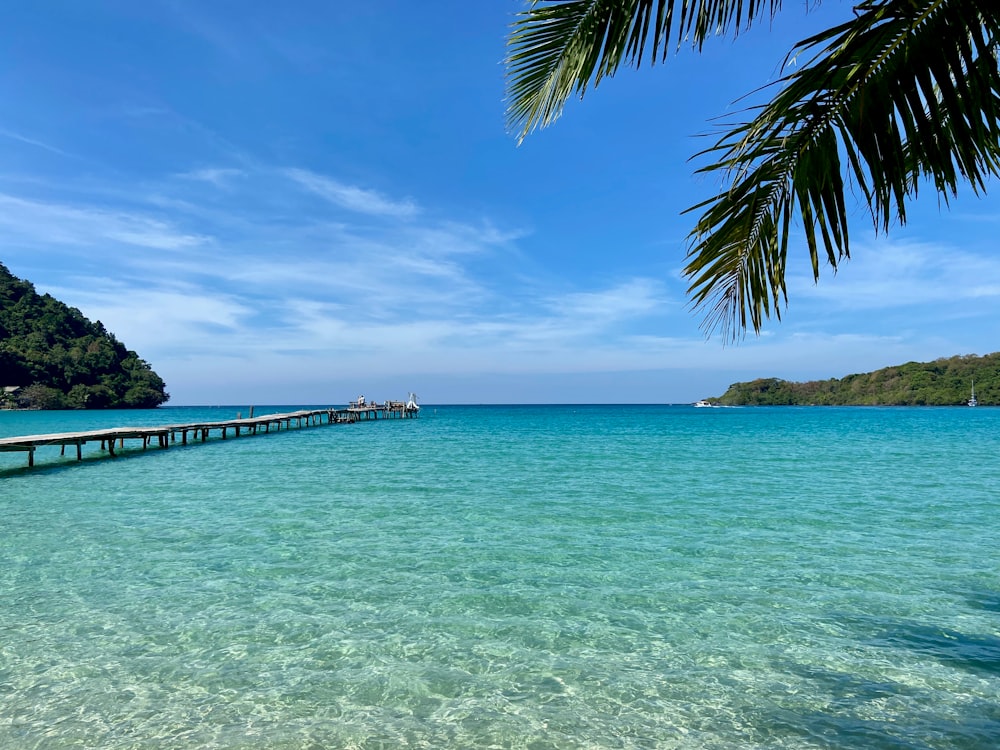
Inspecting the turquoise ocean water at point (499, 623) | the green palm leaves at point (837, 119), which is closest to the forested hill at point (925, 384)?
the turquoise ocean water at point (499, 623)

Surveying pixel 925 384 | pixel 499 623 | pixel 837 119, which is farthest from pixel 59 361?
pixel 925 384

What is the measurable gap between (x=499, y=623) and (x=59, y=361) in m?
130

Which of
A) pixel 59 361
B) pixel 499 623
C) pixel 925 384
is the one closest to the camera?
pixel 499 623

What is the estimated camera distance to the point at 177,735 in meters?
3.97

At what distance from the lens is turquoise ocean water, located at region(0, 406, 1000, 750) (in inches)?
164

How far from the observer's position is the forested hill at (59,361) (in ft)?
349

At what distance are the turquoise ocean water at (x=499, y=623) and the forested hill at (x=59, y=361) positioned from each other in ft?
382

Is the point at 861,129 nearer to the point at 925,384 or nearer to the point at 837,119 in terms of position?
the point at 837,119

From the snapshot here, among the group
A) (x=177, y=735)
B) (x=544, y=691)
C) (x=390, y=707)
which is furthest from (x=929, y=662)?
(x=177, y=735)

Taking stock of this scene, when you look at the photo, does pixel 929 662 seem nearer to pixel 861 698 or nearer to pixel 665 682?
pixel 861 698

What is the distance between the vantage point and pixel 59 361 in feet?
363

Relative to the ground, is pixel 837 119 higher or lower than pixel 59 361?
lower

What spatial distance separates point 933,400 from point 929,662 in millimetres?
175958

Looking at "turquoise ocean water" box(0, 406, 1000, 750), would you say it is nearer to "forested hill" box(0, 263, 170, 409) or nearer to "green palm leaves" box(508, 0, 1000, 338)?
"green palm leaves" box(508, 0, 1000, 338)
